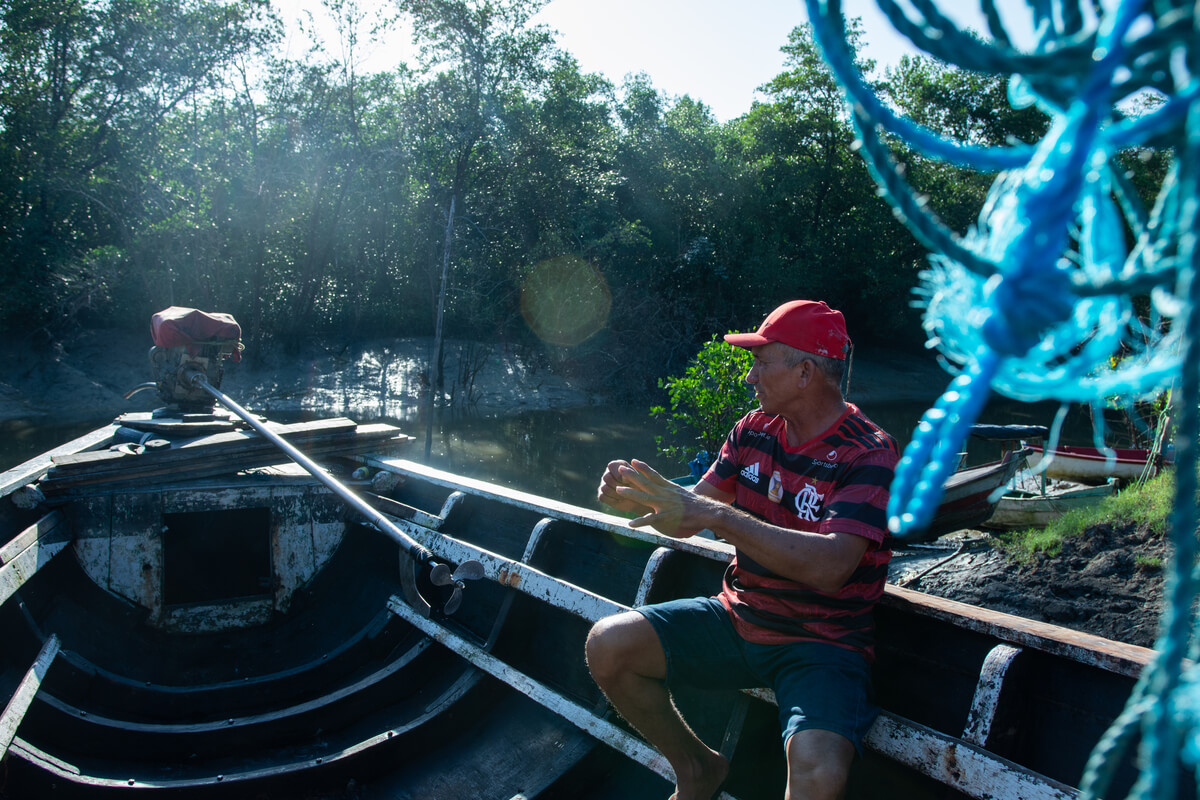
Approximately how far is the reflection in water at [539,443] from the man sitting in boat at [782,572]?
28.8 ft

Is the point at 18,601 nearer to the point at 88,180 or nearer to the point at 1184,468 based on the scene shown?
the point at 1184,468

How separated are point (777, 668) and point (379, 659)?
7.98 feet

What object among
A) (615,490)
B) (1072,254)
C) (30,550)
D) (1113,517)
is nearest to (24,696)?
(30,550)

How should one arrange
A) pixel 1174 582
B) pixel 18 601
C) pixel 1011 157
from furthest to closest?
pixel 18 601 < pixel 1011 157 < pixel 1174 582

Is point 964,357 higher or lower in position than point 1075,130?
→ lower

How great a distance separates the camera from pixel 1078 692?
208 cm

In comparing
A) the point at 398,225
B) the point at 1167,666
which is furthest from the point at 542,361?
the point at 1167,666

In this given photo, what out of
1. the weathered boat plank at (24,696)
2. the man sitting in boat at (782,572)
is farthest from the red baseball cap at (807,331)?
the weathered boat plank at (24,696)

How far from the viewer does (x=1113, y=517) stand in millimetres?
7367

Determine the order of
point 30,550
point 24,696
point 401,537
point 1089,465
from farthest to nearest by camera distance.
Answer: point 1089,465 → point 30,550 → point 401,537 → point 24,696

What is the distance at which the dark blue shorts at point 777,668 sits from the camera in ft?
6.53

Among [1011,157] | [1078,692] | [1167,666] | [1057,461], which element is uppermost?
[1011,157]

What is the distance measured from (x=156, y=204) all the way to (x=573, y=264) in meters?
9.10

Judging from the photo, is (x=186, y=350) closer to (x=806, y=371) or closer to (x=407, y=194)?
(x=806, y=371)
